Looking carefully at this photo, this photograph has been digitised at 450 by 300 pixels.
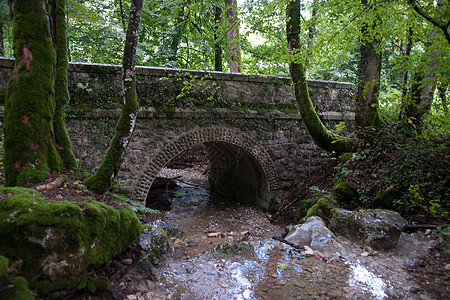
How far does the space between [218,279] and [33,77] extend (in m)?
3.34

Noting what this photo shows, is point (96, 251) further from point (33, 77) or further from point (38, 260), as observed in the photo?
point (33, 77)

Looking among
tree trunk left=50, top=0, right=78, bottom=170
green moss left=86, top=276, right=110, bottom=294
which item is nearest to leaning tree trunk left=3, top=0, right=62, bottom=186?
tree trunk left=50, top=0, right=78, bottom=170

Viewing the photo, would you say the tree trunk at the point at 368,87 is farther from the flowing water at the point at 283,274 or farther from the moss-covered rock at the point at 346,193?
the flowing water at the point at 283,274

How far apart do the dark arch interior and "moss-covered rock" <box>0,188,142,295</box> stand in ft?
18.1

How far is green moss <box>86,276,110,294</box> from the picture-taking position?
2.39 meters

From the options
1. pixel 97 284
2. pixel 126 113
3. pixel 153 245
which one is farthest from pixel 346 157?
pixel 97 284

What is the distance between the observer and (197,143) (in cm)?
691

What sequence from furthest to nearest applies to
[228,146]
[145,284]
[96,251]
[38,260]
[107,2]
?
1. [107,2]
2. [228,146]
3. [145,284]
4. [96,251]
5. [38,260]

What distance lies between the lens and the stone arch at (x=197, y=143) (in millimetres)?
6386

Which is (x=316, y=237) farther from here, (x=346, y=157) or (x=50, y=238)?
(x=50, y=238)

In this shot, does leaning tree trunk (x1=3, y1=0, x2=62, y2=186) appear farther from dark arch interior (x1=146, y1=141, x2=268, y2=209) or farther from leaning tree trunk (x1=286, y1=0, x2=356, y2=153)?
dark arch interior (x1=146, y1=141, x2=268, y2=209)

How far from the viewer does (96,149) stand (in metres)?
5.92

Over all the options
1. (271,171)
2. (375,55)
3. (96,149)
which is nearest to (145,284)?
(96,149)

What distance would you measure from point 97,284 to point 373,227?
388 cm
